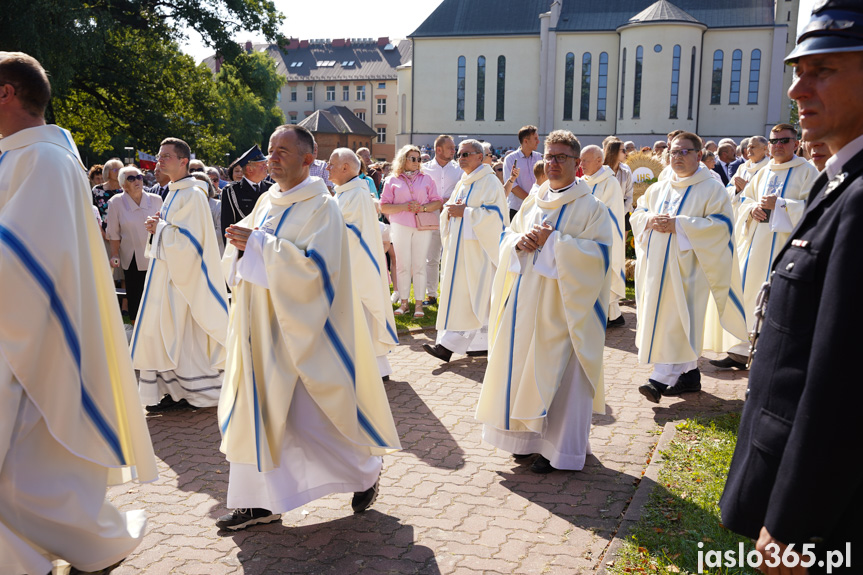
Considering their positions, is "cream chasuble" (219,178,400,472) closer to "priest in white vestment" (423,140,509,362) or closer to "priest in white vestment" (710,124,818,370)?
"priest in white vestment" (423,140,509,362)

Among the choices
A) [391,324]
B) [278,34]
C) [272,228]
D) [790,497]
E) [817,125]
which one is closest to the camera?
[790,497]

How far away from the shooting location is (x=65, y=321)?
11.1 ft

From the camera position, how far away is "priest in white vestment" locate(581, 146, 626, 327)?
9266 millimetres

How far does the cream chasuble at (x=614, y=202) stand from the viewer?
9617 millimetres

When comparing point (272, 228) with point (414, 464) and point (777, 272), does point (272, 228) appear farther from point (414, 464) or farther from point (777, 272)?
point (777, 272)

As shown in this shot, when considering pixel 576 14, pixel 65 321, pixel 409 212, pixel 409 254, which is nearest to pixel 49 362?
pixel 65 321

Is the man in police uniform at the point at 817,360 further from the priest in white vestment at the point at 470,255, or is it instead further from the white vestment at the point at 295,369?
the priest in white vestment at the point at 470,255

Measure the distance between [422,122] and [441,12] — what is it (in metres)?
8.99

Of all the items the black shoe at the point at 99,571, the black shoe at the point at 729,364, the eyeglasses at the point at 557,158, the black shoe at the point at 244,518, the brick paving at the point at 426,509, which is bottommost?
the black shoe at the point at 729,364

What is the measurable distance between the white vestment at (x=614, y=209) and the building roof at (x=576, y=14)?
155 ft

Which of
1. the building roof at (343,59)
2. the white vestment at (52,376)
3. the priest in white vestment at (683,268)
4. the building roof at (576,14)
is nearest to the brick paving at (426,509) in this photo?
the priest in white vestment at (683,268)

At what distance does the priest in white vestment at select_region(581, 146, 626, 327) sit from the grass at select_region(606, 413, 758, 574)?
3.48 metres

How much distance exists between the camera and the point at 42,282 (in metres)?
3.31

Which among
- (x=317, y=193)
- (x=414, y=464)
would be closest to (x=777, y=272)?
(x=317, y=193)
